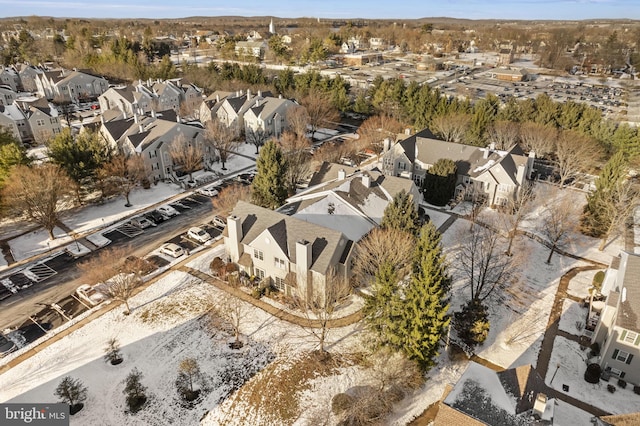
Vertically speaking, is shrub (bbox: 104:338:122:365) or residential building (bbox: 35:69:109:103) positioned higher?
residential building (bbox: 35:69:109:103)

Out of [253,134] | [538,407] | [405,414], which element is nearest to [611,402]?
[538,407]

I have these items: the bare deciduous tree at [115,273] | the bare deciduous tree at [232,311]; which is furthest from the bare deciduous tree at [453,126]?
the bare deciduous tree at [115,273]

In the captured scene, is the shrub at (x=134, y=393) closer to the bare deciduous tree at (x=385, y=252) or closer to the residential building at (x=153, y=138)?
the bare deciduous tree at (x=385, y=252)

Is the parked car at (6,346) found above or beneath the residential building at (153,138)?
beneath

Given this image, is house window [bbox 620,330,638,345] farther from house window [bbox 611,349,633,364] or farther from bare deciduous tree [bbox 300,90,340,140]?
bare deciduous tree [bbox 300,90,340,140]

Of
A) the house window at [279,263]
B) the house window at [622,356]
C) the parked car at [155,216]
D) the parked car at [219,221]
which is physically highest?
the house window at [279,263]

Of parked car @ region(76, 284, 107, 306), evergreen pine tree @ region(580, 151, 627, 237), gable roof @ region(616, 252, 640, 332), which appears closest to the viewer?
gable roof @ region(616, 252, 640, 332)

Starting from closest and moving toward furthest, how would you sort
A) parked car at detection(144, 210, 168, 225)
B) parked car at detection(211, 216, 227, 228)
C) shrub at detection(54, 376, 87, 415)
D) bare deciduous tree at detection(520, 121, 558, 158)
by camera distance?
shrub at detection(54, 376, 87, 415)
parked car at detection(211, 216, 227, 228)
parked car at detection(144, 210, 168, 225)
bare deciduous tree at detection(520, 121, 558, 158)

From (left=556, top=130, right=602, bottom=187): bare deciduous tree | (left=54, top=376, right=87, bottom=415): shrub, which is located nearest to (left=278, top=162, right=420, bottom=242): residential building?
(left=54, top=376, right=87, bottom=415): shrub
